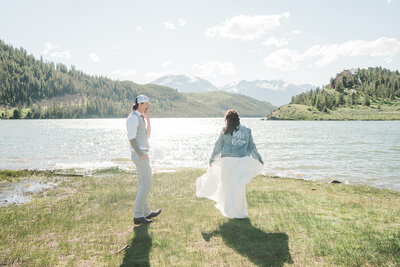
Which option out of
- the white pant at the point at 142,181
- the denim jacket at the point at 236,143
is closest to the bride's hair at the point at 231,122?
the denim jacket at the point at 236,143

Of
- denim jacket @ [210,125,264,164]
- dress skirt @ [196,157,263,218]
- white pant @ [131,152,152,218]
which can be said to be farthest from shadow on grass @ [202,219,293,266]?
white pant @ [131,152,152,218]

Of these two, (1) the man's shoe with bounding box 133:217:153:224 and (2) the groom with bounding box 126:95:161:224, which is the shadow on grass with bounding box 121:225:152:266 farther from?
(2) the groom with bounding box 126:95:161:224

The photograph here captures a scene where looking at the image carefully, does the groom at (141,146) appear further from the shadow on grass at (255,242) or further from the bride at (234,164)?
the shadow on grass at (255,242)

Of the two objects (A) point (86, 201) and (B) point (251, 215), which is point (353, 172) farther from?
(A) point (86, 201)

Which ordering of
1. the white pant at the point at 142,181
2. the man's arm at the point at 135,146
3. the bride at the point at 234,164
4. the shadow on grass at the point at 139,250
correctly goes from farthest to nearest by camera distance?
the bride at the point at 234,164 < the white pant at the point at 142,181 < the man's arm at the point at 135,146 < the shadow on grass at the point at 139,250

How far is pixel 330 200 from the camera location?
553 inches

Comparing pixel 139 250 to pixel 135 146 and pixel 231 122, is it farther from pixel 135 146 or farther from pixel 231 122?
pixel 231 122

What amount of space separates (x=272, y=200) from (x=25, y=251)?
9928 mm

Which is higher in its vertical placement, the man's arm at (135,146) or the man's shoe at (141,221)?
the man's arm at (135,146)

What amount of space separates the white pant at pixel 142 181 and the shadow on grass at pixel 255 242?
260cm

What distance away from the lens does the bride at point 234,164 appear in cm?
1041

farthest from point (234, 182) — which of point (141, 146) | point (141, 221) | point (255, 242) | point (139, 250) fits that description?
point (139, 250)

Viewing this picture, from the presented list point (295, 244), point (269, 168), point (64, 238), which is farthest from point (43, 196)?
point (269, 168)

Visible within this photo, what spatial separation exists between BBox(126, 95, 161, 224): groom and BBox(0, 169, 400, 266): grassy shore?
2.46 feet
